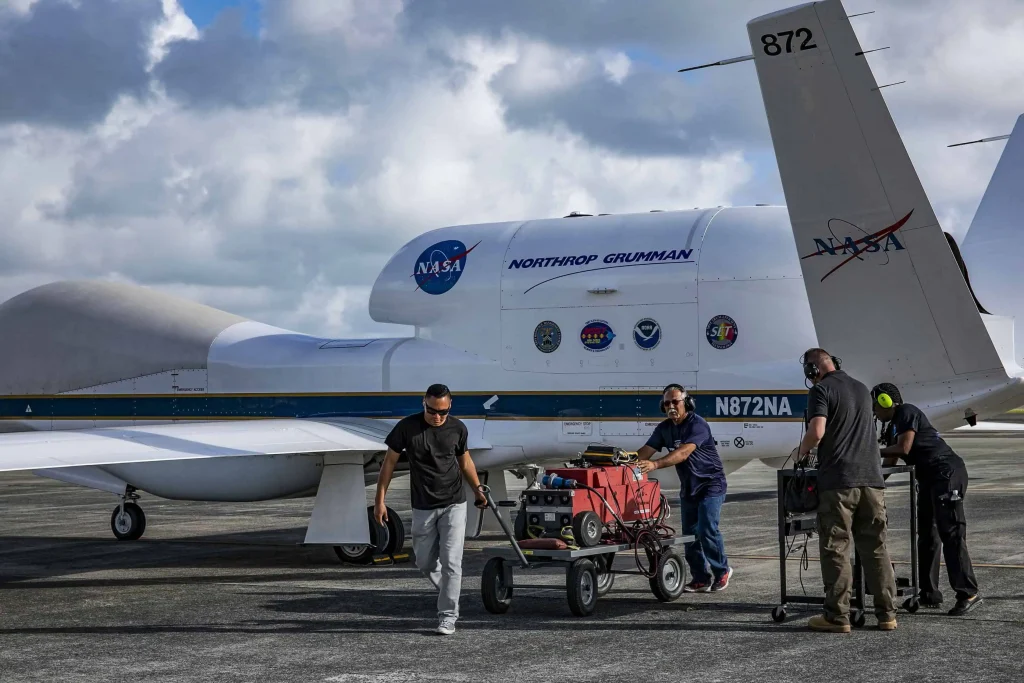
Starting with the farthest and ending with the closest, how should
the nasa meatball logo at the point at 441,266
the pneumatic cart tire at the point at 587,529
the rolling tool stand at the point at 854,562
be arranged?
the nasa meatball logo at the point at 441,266 → the pneumatic cart tire at the point at 587,529 → the rolling tool stand at the point at 854,562

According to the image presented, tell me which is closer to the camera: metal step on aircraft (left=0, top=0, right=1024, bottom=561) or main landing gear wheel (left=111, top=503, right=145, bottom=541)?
metal step on aircraft (left=0, top=0, right=1024, bottom=561)

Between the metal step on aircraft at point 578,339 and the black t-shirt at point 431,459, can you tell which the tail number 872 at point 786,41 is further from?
the black t-shirt at point 431,459

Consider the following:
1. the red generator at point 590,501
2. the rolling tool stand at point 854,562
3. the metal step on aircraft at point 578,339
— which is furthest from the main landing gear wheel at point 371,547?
the rolling tool stand at point 854,562

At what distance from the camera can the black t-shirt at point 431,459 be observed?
906cm

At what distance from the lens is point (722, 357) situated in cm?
1332

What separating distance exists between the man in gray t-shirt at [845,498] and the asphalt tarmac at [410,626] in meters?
0.26

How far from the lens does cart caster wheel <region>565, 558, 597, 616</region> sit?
31.1 ft

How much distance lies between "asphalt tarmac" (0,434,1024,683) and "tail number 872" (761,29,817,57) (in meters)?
4.43

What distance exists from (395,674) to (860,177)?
18.6ft

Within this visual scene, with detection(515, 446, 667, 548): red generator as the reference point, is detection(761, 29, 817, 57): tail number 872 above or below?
above

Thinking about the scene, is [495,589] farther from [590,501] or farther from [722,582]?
[722,582]

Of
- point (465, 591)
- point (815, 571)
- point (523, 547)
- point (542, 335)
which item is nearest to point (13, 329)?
point (542, 335)

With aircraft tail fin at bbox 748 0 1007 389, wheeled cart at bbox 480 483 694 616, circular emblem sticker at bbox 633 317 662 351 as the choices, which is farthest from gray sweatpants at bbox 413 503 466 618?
circular emblem sticker at bbox 633 317 662 351

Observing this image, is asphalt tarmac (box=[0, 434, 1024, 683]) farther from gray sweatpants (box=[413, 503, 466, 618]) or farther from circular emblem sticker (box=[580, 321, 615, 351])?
circular emblem sticker (box=[580, 321, 615, 351])
